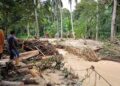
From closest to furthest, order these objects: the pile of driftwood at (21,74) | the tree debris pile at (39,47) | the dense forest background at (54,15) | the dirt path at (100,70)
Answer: the pile of driftwood at (21,74), the dirt path at (100,70), the dense forest background at (54,15), the tree debris pile at (39,47)

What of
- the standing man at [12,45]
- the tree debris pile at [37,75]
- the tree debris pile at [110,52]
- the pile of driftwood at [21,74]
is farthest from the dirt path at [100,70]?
the standing man at [12,45]

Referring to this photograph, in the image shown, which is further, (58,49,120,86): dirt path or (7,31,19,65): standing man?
(58,49,120,86): dirt path

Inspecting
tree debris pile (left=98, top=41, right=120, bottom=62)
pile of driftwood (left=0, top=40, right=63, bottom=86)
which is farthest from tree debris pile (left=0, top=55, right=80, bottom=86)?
tree debris pile (left=98, top=41, right=120, bottom=62)

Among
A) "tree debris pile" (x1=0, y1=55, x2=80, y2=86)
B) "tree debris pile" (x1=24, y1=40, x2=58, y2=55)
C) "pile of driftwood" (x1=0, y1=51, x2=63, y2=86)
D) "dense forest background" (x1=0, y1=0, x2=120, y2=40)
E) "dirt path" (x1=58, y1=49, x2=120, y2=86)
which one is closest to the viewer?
"pile of driftwood" (x1=0, y1=51, x2=63, y2=86)

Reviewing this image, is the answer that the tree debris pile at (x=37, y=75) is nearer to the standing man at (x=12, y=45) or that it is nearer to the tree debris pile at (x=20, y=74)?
the tree debris pile at (x=20, y=74)

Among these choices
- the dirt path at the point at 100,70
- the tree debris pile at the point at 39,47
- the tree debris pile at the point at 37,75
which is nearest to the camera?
the tree debris pile at the point at 37,75

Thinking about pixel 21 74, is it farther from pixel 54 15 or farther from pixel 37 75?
pixel 54 15

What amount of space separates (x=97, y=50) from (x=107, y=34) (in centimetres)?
2408

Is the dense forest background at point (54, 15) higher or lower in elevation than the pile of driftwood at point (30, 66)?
higher

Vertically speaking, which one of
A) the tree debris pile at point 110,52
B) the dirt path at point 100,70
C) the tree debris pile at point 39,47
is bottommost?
the dirt path at point 100,70

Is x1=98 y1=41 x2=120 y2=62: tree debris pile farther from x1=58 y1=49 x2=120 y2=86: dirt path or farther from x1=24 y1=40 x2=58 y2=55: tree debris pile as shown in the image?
x1=24 y1=40 x2=58 y2=55: tree debris pile

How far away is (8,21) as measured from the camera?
18.8 metres

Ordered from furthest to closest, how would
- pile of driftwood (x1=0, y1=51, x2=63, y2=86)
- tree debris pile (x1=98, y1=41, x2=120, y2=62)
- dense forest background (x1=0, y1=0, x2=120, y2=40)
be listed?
tree debris pile (x1=98, y1=41, x2=120, y2=62)
dense forest background (x1=0, y1=0, x2=120, y2=40)
pile of driftwood (x1=0, y1=51, x2=63, y2=86)

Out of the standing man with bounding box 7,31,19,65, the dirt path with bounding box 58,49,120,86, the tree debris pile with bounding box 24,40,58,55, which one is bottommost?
the dirt path with bounding box 58,49,120,86
